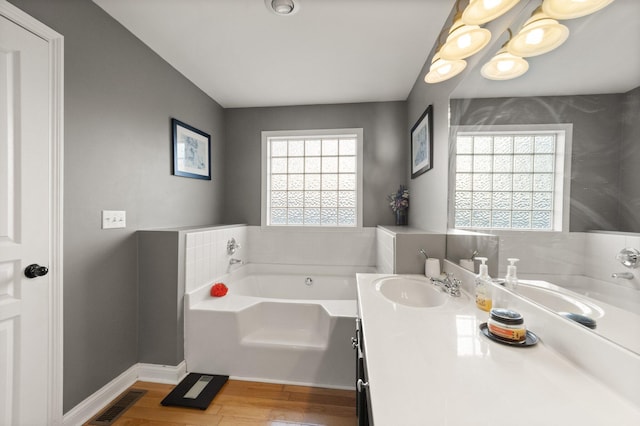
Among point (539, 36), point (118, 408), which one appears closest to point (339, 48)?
point (539, 36)

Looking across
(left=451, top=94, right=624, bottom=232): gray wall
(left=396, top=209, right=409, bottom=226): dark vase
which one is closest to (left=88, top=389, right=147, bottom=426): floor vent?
(left=451, top=94, right=624, bottom=232): gray wall

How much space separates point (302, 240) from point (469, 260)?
196 cm

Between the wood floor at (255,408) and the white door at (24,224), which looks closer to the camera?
the white door at (24,224)

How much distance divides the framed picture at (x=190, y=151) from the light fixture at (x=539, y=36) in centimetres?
244

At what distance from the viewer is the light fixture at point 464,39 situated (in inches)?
45.1

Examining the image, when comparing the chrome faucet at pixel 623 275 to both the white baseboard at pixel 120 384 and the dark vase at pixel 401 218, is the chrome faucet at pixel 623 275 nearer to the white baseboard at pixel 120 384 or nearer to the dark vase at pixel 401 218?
the dark vase at pixel 401 218

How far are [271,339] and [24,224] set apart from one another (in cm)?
155

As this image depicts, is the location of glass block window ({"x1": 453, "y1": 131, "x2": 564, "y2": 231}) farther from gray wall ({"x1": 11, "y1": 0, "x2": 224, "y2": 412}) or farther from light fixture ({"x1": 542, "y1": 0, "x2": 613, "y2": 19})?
gray wall ({"x1": 11, "y1": 0, "x2": 224, "y2": 412})

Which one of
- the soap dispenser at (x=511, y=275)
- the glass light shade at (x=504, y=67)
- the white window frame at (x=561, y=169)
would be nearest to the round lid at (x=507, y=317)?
the soap dispenser at (x=511, y=275)

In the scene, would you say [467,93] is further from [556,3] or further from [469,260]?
[469,260]

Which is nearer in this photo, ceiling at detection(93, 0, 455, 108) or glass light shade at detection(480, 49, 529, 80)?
glass light shade at detection(480, 49, 529, 80)

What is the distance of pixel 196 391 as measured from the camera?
176cm

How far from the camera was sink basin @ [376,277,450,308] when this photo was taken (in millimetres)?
1497

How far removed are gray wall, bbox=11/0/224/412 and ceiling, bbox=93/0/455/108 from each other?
10.5 inches
